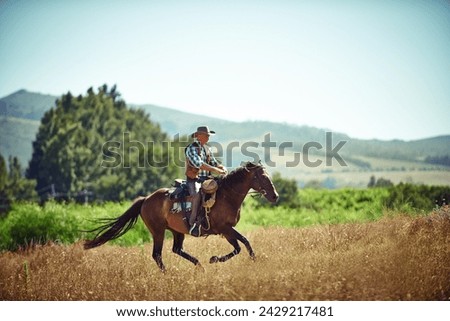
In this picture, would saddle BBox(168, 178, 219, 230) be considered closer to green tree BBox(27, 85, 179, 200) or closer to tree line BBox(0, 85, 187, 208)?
green tree BBox(27, 85, 179, 200)

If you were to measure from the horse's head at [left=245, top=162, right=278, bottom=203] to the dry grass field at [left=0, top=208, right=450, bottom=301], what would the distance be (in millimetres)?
973

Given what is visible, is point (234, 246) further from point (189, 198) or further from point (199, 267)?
point (189, 198)

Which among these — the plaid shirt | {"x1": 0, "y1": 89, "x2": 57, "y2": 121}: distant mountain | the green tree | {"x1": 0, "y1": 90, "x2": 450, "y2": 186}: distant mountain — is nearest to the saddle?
the plaid shirt

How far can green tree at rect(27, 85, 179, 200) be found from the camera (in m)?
27.8

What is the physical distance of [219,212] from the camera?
7992mm

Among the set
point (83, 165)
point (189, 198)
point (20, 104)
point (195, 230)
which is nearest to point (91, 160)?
point (83, 165)

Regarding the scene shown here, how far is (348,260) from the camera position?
7.75 m

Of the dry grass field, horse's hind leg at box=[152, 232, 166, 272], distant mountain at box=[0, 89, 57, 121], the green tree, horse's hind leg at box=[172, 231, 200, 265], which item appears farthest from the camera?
the green tree

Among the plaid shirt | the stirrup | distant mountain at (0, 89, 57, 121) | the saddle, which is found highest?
distant mountain at (0, 89, 57, 121)

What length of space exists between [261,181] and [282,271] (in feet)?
4.14

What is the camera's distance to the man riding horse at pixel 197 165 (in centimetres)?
789

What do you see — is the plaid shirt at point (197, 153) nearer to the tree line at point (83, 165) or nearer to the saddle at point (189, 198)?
the saddle at point (189, 198)

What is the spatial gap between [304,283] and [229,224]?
4.41 feet
